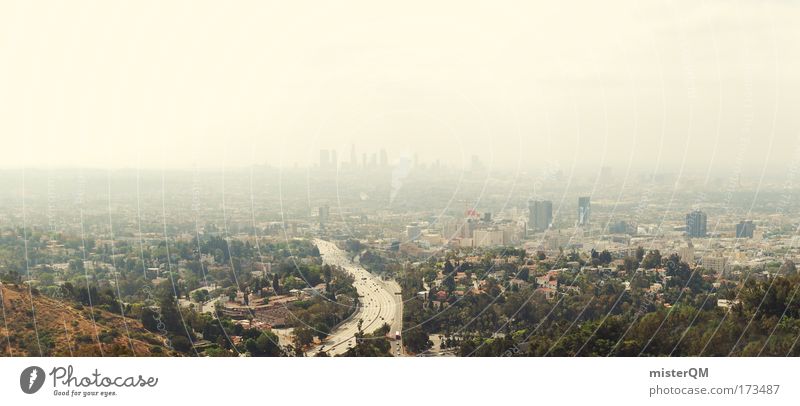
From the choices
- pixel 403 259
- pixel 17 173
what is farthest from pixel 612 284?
pixel 17 173

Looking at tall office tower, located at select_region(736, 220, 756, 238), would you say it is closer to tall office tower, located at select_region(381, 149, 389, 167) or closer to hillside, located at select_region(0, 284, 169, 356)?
tall office tower, located at select_region(381, 149, 389, 167)

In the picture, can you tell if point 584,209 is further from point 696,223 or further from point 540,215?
point 696,223

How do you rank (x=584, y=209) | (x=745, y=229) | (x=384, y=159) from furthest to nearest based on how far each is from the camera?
(x=745, y=229) → (x=584, y=209) → (x=384, y=159)

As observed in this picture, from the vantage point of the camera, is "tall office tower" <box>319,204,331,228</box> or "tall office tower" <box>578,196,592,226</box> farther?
"tall office tower" <box>578,196,592,226</box>

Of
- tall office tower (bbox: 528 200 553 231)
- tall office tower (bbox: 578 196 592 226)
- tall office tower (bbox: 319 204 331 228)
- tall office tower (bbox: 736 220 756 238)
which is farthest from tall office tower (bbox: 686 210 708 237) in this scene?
tall office tower (bbox: 319 204 331 228)

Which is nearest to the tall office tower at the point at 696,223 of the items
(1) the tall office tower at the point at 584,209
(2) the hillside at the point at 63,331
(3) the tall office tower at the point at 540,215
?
(1) the tall office tower at the point at 584,209
